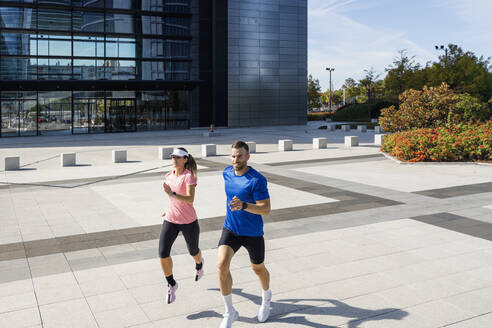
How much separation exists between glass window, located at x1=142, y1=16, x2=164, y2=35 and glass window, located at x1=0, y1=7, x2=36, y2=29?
1050 centimetres

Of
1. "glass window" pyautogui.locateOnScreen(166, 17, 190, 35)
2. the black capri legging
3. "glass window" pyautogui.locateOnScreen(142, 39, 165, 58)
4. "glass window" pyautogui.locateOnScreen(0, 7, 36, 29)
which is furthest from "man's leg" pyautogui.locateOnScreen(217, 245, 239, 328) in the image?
"glass window" pyautogui.locateOnScreen(166, 17, 190, 35)

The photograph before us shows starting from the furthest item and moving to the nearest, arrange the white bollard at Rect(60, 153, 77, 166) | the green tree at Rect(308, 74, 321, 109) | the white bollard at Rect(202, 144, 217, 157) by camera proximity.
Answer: the green tree at Rect(308, 74, 321, 109) → the white bollard at Rect(202, 144, 217, 157) → the white bollard at Rect(60, 153, 77, 166)

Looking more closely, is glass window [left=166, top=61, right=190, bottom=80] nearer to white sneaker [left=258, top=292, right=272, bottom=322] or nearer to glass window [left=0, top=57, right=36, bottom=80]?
glass window [left=0, top=57, right=36, bottom=80]

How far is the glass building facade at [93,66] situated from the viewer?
45.1m

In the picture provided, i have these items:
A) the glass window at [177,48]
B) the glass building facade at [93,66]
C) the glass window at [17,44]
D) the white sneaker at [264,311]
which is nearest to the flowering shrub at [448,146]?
the white sneaker at [264,311]

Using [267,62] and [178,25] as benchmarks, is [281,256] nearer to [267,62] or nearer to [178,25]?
[178,25]

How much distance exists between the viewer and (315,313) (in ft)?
19.5

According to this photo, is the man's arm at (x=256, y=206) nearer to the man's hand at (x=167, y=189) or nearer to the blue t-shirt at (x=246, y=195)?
the blue t-shirt at (x=246, y=195)

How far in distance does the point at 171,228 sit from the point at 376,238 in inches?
182

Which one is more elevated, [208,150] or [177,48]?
[177,48]

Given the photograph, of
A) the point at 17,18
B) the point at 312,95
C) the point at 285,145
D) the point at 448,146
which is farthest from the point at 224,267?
the point at 312,95

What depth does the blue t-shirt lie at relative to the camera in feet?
17.4

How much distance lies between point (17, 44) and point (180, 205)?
4555cm

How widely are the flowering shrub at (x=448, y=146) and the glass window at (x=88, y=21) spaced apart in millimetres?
36232
